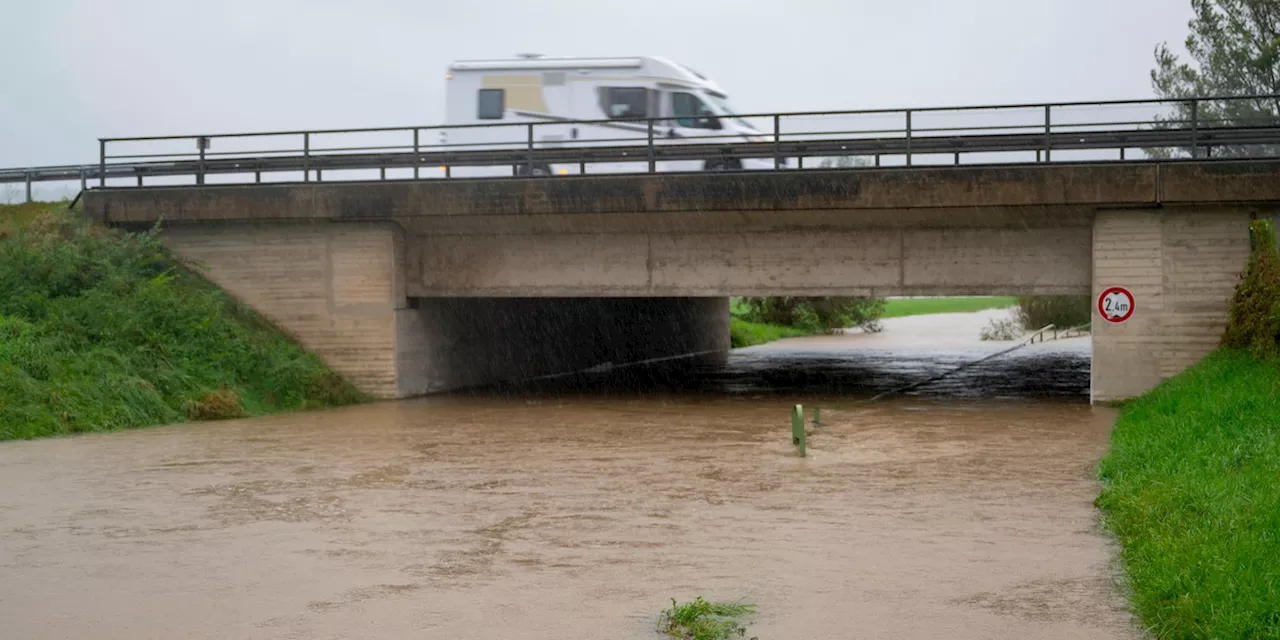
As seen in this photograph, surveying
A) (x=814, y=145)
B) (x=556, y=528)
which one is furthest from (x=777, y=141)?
(x=556, y=528)

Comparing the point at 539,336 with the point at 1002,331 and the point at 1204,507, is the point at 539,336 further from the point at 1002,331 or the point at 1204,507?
the point at 1002,331

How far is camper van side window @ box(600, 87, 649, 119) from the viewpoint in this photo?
1184 inches

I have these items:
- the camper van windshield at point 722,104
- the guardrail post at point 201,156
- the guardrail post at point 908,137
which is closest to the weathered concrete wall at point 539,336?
the guardrail post at point 201,156

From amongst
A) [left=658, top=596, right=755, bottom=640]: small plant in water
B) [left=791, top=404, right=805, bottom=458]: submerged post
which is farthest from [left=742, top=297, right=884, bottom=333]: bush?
[left=658, top=596, right=755, bottom=640]: small plant in water

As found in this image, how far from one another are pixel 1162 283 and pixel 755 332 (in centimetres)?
3194

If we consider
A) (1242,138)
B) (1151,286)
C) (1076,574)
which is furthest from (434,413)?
(1076,574)

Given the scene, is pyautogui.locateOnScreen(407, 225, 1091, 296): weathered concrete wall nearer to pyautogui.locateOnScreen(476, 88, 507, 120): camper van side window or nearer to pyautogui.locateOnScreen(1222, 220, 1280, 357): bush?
pyautogui.locateOnScreen(1222, 220, 1280, 357): bush

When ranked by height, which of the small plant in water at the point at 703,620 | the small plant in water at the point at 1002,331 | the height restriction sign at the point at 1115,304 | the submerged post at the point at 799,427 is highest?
the height restriction sign at the point at 1115,304

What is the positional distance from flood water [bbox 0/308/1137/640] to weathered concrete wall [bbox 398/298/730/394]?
5049 millimetres

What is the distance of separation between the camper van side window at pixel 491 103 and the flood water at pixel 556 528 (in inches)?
405

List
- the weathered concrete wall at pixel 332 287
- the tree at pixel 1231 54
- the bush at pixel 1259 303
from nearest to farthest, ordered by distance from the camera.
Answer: the bush at pixel 1259 303
the weathered concrete wall at pixel 332 287
the tree at pixel 1231 54

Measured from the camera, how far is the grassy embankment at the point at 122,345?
2091cm

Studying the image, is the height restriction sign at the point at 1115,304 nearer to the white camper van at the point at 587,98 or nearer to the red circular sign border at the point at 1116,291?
the red circular sign border at the point at 1116,291

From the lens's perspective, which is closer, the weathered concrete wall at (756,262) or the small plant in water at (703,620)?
Answer: the small plant in water at (703,620)
